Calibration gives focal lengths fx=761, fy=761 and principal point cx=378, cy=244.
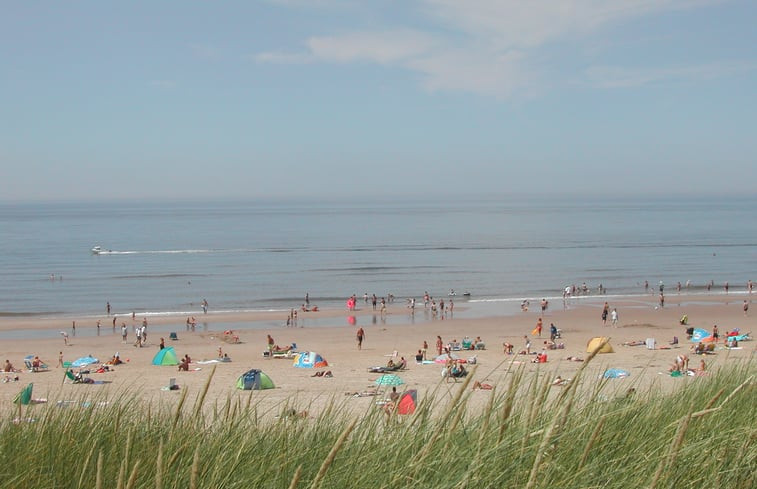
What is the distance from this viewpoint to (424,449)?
3.35 m

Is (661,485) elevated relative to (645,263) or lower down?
elevated

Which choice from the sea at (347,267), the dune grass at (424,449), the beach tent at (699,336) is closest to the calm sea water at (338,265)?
the sea at (347,267)

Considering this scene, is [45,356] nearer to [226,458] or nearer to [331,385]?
[331,385]

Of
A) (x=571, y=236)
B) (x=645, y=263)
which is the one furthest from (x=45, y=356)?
(x=571, y=236)

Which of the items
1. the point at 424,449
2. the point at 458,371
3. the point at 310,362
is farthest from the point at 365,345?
the point at 424,449

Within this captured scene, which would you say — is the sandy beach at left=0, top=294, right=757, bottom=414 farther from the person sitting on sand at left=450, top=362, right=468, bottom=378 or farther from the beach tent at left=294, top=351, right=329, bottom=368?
the person sitting on sand at left=450, top=362, right=468, bottom=378

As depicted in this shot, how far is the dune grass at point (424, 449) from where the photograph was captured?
342 cm

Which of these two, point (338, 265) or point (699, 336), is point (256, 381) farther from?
point (338, 265)

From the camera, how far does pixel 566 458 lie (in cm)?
371

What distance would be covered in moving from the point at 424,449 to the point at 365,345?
2843 centimetres

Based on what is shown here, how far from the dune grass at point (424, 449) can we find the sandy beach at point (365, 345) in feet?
41.5

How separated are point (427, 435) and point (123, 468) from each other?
1.68 metres

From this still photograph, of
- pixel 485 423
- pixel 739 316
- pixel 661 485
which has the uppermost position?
pixel 485 423

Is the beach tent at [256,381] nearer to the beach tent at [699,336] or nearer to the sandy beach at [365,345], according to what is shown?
the sandy beach at [365,345]
